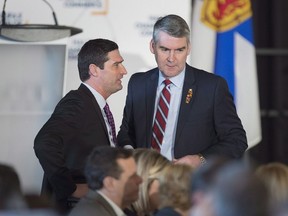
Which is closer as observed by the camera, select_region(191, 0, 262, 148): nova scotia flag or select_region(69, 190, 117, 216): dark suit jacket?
select_region(69, 190, 117, 216): dark suit jacket

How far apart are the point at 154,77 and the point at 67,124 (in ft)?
2.26

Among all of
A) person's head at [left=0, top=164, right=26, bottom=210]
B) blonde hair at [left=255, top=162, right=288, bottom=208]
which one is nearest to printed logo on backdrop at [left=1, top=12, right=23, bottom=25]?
blonde hair at [left=255, top=162, right=288, bottom=208]

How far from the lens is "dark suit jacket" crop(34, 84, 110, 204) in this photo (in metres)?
5.61

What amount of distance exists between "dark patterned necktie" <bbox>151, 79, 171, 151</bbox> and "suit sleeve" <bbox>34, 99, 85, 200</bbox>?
1.57 ft

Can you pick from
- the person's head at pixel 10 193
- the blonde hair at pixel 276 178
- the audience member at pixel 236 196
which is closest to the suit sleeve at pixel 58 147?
the blonde hair at pixel 276 178

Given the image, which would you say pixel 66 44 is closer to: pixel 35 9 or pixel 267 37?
pixel 35 9

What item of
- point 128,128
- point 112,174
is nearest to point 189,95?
point 128,128

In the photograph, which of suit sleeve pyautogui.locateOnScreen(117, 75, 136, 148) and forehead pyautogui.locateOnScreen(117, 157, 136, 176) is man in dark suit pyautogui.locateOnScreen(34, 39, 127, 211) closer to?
suit sleeve pyautogui.locateOnScreen(117, 75, 136, 148)

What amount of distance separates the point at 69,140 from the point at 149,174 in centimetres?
99

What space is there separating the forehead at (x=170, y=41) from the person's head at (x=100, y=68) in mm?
309

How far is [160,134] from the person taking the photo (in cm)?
599

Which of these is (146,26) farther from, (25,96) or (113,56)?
(113,56)

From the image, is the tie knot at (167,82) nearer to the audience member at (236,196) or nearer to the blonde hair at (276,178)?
the blonde hair at (276,178)

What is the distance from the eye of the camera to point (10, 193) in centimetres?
388
